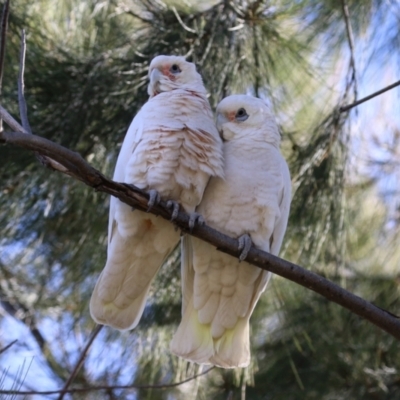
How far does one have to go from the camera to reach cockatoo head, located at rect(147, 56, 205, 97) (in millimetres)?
2229

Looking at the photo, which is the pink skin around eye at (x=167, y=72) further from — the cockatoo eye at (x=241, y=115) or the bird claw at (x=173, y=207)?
the bird claw at (x=173, y=207)

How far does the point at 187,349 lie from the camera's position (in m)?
2.06

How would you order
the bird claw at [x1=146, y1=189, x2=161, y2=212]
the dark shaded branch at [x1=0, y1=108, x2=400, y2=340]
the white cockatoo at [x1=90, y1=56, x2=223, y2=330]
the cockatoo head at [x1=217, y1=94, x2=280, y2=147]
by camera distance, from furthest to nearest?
the cockatoo head at [x1=217, y1=94, x2=280, y2=147] → the white cockatoo at [x1=90, y1=56, x2=223, y2=330] → the bird claw at [x1=146, y1=189, x2=161, y2=212] → the dark shaded branch at [x1=0, y1=108, x2=400, y2=340]

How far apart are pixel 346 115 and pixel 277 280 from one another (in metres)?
0.73

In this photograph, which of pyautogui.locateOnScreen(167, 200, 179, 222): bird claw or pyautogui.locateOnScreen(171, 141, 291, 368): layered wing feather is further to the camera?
pyautogui.locateOnScreen(171, 141, 291, 368): layered wing feather

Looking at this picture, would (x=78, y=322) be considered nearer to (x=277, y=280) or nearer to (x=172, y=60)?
(x=277, y=280)

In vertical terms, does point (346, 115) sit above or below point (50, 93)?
above

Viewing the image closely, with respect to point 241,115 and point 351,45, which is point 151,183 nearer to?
point 241,115

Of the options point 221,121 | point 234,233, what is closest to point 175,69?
point 221,121

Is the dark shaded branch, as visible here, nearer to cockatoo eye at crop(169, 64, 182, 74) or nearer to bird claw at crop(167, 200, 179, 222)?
bird claw at crop(167, 200, 179, 222)

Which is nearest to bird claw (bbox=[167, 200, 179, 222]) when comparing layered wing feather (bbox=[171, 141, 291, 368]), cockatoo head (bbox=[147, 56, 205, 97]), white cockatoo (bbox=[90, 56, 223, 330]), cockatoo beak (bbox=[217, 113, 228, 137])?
white cockatoo (bbox=[90, 56, 223, 330])

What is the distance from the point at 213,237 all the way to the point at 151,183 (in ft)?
0.85

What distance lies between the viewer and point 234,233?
6.62ft

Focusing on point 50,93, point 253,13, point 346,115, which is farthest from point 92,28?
point 346,115
